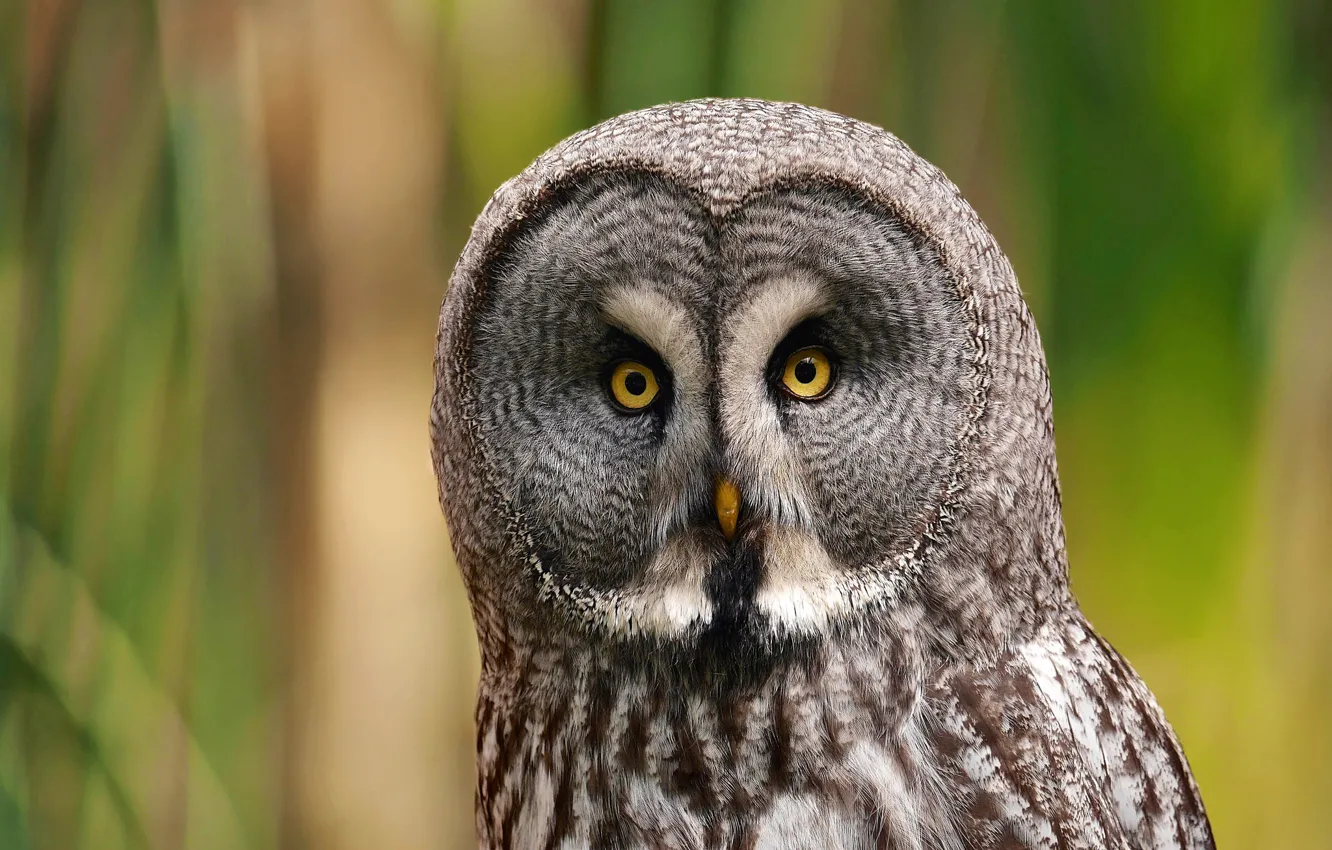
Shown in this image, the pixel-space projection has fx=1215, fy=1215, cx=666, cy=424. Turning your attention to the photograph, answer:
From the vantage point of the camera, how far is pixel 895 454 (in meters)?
0.82

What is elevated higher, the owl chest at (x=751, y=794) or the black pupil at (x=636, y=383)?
the black pupil at (x=636, y=383)

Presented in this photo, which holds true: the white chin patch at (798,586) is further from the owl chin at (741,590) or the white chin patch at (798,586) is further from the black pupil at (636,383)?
the black pupil at (636,383)

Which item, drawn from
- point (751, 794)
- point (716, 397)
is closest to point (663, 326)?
point (716, 397)

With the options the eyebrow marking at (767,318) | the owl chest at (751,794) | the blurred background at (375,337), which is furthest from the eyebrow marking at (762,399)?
the blurred background at (375,337)

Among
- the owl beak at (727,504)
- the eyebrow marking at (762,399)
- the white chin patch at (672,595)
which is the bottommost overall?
the white chin patch at (672,595)

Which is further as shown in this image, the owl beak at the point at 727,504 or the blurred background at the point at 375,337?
the blurred background at the point at 375,337

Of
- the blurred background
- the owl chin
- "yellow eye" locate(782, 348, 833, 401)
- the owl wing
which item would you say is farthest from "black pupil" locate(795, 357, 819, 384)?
the blurred background

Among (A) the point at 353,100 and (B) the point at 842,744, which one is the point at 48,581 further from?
(B) the point at 842,744

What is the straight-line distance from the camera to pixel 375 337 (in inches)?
60.6

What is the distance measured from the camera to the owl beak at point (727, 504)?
827 mm

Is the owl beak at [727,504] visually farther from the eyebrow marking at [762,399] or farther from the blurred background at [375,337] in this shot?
the blurred background at [375,337]

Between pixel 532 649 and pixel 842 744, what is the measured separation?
0.25 m

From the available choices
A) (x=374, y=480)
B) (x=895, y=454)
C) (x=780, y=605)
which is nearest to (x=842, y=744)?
(x=780, y=605)

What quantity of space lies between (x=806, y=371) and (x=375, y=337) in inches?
33.4
